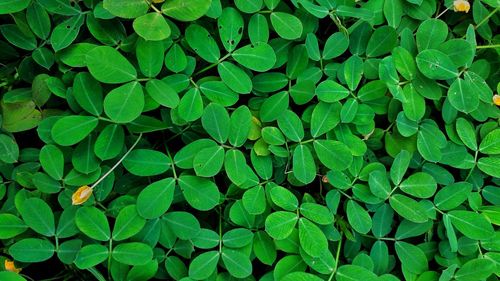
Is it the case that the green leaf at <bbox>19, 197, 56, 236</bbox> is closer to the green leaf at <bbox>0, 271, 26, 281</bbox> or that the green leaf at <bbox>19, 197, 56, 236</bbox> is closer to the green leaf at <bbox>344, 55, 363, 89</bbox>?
the green leaf at <bbox>0, 271, 26, 281</bbox>

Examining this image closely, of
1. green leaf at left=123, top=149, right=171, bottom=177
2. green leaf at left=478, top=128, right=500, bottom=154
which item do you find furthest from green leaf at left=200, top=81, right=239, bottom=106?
green leaf at left=478, top=128, right=500, bottom=154

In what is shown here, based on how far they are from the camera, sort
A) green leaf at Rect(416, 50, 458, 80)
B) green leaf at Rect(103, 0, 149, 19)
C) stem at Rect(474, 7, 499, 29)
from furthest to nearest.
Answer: stem at Rect(474, 7, 499, 29)
green leaf at Rect(416, 50, 458, 80)
green leaf at Rect(103, 0, 149, 19)

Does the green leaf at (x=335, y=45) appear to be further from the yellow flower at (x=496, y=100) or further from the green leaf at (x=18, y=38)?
the green leaf at (x=18, y=38)

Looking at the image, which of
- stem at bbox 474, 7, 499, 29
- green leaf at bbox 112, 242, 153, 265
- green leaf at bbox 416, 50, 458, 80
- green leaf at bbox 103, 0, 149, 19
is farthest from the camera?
stem at bbox 474, 7, 499, 29

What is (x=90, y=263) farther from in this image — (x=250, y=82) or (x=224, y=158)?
(x=250, y=82)

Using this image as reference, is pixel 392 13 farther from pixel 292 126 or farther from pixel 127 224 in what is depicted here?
pixel 127 224

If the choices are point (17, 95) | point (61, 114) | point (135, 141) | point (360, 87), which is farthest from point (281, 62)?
point (17, 95)
